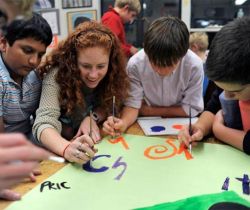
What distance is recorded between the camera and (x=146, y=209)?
747 mm

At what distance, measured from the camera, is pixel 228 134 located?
110cm

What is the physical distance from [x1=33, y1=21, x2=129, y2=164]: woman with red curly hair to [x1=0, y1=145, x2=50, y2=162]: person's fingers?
61 centimetres

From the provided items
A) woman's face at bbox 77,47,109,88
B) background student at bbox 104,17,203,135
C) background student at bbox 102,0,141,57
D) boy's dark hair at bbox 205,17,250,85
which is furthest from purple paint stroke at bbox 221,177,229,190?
background student at bbox 102,0,141,57

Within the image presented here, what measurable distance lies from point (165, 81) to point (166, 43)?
0.26 m

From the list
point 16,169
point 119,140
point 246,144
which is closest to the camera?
point 16,169

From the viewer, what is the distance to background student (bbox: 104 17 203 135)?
51.6 inches

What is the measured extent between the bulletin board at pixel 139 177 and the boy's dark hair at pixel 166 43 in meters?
0.34

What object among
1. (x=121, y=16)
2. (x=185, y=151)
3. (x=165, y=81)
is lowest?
(x=185, y=151)

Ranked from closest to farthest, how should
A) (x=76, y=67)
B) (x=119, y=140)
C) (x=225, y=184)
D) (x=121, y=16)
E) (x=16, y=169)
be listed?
(x=16, y=169), (x=225, y=184), (x=119, y=140), (x=76, y=67), (x=121, y=16)

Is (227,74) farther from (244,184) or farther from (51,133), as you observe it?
(51,133)

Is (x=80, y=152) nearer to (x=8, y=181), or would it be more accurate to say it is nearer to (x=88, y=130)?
(x=88, y=130)

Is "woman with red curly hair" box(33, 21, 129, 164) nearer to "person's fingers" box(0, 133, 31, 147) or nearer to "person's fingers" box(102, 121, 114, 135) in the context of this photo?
"person's fingers" box(102, 121, 114, 135)

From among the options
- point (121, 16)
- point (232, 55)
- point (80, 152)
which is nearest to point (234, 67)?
point (232, 55)

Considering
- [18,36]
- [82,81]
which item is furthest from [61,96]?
[18,36]
